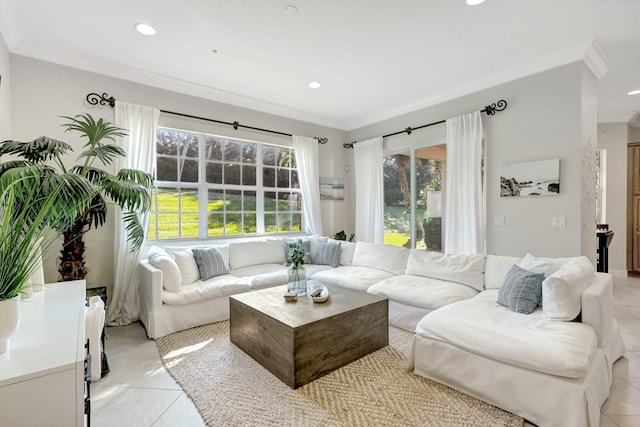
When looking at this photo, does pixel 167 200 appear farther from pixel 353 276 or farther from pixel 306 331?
pixel 306 331

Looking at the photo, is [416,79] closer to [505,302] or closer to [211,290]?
[505,302]

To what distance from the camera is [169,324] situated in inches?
112

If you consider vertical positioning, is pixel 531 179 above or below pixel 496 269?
above

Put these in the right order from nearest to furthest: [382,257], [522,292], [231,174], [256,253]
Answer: [522,292], [382,257], [256,253], [231,174]

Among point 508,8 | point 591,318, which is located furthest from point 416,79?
point 591,318

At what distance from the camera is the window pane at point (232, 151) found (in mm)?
4184

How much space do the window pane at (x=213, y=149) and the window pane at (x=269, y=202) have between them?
90cm

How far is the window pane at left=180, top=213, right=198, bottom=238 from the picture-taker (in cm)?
383

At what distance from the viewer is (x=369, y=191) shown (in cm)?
495

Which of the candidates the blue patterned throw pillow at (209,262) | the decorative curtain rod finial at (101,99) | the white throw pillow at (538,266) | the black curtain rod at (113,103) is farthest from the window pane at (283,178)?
the white throw pillow at (538,266)

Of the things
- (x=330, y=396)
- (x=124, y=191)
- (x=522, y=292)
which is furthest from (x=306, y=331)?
(x=124, y=191)

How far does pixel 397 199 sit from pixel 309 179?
57.7 inches

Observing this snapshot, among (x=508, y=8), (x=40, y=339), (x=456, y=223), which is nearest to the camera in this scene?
(x=40, y=339)

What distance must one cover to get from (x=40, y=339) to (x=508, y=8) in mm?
3496
